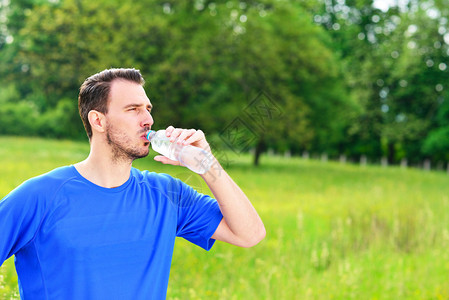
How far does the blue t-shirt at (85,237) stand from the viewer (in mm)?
1835

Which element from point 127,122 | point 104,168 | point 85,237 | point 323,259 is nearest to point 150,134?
point 127,122

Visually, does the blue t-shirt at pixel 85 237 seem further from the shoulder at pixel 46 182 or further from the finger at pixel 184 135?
the finger at pixel 184 135

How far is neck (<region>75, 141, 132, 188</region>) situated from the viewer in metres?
2.04

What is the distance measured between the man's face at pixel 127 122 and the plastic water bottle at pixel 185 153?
103 mm

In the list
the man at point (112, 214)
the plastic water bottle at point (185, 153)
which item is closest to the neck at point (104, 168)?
the man at point (112, 214)

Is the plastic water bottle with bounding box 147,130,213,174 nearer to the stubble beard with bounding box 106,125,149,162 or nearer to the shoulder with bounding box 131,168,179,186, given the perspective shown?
the stubble beard with bounding box 106,125,149,162

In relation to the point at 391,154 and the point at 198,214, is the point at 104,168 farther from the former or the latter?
the point at 391,154

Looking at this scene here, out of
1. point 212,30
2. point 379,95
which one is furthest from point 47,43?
point 379,95

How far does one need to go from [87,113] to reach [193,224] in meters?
0.73

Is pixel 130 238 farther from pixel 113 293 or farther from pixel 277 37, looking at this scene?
pixel 277 37

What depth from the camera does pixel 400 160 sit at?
141ft

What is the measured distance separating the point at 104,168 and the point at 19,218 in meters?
0.41

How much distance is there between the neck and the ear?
75 millimetres

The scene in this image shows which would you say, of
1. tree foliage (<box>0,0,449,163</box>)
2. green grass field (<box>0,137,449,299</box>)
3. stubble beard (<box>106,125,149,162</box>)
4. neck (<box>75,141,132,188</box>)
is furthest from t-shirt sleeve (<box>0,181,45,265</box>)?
tree foliage (<box>0,0,449,163</box>)
